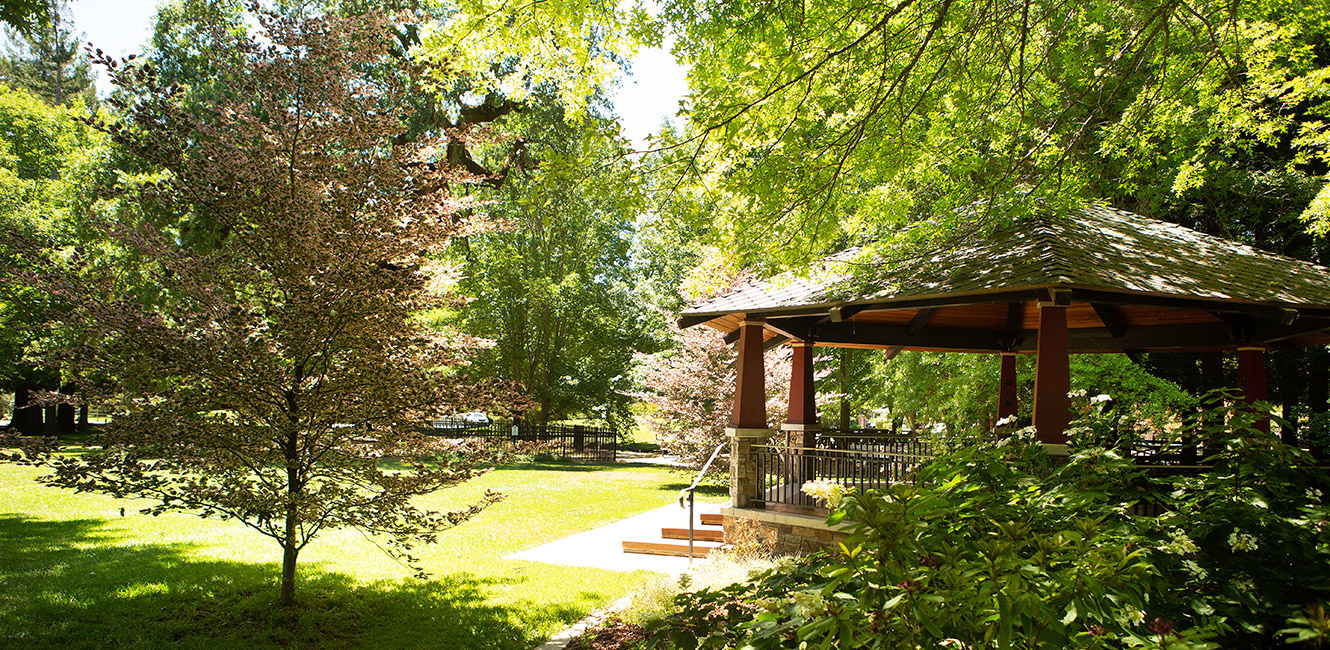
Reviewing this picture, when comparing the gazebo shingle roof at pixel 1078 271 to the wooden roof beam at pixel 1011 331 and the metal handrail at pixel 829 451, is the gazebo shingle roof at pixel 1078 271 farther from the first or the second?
the wooden roof beam at pixel 1011 331

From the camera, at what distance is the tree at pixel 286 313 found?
5.28 meters

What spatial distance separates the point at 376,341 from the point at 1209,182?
42.5ft

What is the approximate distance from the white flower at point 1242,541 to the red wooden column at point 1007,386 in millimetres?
8630

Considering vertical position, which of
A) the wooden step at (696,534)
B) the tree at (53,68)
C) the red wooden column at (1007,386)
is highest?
the tree at (53,68)

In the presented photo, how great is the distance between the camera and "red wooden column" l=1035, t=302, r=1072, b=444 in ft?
23.6

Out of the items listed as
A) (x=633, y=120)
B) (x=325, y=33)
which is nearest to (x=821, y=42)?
A: (x=325, y=33)

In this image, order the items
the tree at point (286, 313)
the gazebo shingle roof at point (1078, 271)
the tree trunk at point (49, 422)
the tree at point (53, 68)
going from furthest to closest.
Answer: the tree at point (53, 68) → the tree trunk at point (49, 422) → the gazebo shingle roof at point (1078, 271) → the tree at point (286, 313)

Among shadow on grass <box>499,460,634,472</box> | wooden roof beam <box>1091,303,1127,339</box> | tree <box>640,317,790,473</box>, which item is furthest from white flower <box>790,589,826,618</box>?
shadow on grass <box>499,460,634,472</box>

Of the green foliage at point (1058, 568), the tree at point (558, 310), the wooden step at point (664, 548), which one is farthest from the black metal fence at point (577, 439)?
the green foliage at point (1058, 568)

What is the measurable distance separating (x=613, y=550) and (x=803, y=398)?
344cm

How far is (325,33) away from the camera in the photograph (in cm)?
619

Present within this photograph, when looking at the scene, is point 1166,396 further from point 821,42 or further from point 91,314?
point 91,314

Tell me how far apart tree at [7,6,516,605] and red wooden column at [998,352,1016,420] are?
26.4ft

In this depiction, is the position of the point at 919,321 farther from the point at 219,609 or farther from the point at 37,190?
the point at 37,190
